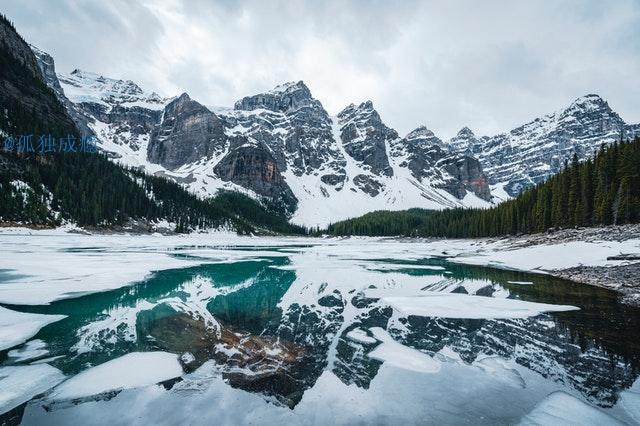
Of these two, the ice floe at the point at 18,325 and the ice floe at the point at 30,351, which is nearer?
the ice floe at the point at 30,351

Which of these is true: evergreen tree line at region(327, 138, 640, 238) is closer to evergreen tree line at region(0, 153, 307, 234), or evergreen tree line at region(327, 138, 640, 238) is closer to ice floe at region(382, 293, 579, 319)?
ice floe at region(382, 293, 579, 319)

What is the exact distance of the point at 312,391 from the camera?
7.94m

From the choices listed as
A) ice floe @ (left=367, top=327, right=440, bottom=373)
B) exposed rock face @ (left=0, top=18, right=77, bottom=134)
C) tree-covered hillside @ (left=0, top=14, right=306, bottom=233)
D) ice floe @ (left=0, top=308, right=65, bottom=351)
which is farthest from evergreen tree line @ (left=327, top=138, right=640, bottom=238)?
exposed rock face @ (left=0, top=18, right=77, bottom=134)

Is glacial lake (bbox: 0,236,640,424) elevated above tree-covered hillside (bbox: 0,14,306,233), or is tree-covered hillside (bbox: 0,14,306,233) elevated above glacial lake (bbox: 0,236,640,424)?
tree-covered hillside (bbox: 0,14,306,233)

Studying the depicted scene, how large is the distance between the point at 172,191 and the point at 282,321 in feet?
470

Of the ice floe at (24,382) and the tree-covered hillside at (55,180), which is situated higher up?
the tree-covered hillside at (55,180)

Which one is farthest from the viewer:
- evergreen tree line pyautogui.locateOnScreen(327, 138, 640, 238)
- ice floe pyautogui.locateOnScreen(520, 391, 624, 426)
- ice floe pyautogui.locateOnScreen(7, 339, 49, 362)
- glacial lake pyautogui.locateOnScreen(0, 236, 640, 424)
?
evergreen tree line pyautogui.locateOnScreen(327, 138, 640, 238)

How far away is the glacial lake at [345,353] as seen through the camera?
7016mm

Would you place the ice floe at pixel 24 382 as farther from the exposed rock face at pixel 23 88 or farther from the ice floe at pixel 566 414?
the exposed rock face at pixel 23 88

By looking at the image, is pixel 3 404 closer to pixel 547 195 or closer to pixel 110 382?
pixel 110 382

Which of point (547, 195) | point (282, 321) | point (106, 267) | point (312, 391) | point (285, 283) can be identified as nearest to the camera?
point (312, 391)

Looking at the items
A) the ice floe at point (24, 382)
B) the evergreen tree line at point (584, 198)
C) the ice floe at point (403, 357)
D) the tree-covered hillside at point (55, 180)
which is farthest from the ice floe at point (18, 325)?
the tree-covered hillside at point (55, 180)

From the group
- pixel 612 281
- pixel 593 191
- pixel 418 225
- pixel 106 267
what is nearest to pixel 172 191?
pixel 418 225

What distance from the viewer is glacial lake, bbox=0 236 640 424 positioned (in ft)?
23.0
